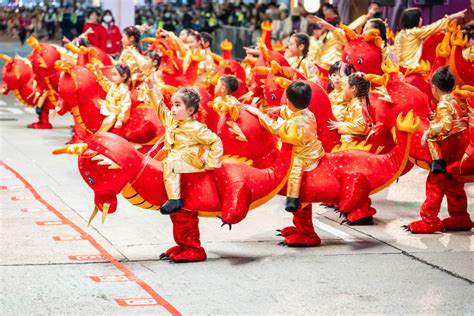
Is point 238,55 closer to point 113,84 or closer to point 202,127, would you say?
point 113,84

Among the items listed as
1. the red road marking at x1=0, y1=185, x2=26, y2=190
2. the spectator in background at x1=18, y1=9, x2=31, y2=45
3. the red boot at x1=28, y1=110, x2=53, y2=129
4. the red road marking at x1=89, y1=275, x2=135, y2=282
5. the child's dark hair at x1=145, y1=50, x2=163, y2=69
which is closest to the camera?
the red road marking at x1=89, y1=275, x2=135, y2=282

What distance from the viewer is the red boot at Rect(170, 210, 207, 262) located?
6.86m

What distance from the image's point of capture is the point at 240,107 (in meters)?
7.77

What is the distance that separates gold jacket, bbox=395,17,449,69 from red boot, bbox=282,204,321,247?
11.7ft

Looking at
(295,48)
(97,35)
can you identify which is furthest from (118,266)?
(97,35)

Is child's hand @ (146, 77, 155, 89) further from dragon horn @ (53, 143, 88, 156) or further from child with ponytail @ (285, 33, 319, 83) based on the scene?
child with ponytail @ (285, 33, 319, 83)

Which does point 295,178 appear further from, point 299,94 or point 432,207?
point 432,207

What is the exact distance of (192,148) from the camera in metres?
6.74

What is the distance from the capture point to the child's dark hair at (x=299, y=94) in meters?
7.18

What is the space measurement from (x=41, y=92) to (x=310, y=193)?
727 centimetres

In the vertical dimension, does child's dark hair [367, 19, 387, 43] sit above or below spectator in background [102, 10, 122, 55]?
above

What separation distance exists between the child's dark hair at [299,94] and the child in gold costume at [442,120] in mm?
1120

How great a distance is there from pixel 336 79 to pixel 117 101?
8.10ft

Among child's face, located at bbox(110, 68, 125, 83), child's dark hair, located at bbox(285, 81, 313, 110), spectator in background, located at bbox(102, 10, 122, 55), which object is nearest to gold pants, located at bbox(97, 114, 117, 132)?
child's face, located at bbox(110, 68, 125, 83)
